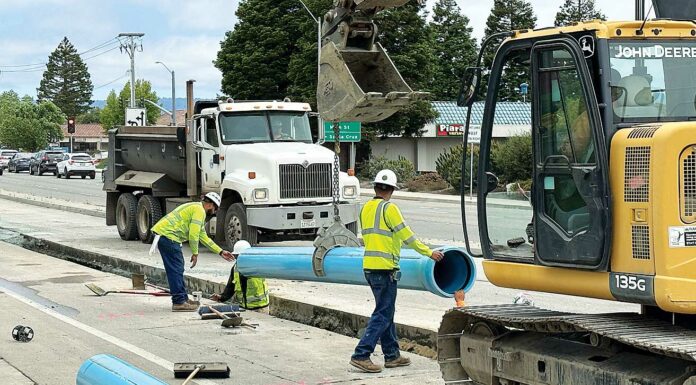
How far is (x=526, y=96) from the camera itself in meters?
7.46

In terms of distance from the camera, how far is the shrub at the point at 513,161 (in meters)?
7.71

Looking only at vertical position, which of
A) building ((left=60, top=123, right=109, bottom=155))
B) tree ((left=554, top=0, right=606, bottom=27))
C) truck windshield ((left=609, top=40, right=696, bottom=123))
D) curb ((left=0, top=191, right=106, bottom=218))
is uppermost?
tree ((left=554, top=0, right=606, bottom=27))

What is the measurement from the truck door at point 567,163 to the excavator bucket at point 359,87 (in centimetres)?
423

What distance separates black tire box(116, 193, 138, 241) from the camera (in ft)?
78.8

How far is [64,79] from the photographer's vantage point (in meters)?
162

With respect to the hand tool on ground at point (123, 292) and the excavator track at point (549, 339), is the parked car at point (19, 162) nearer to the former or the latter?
the hand tool on ground at point (123, 292)

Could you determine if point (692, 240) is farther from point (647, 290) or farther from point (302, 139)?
point (302, 139)

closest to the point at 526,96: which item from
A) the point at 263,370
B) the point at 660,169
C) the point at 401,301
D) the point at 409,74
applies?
the point at 660,169

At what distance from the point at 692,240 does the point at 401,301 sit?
772cm

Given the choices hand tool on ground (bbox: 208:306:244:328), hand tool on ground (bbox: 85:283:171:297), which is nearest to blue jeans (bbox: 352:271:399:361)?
hand tool on ground (bbox: 208:306:244:328)

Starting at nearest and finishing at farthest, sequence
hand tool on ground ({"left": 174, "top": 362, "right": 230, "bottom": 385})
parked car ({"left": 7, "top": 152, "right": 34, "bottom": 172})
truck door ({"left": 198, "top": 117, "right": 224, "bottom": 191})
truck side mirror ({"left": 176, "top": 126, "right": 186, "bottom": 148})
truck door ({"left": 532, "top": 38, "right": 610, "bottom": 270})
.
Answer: truck door ({"left": 532, "top": 38, "right": 610, "bottom": 270}), hand tool on ground ({"left": 174, "top": 362, "right": 230, "bottom": 385}), truck door ({"left": 198, "top": 117, "right": 224, "bottom": 191}), truck side mirror ({"left": 176, "top": 126, "right": 186, "bottom": 148}), parked car ({"left": 7, "top": 152, "right": 34, "bottom": 172})

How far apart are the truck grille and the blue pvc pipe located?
11802mm

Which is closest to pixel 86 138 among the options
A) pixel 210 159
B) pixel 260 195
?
pixel 210 159

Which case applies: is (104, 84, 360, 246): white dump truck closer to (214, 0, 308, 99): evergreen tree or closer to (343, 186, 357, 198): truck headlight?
(343, 186, 357, 198): truck headlight
